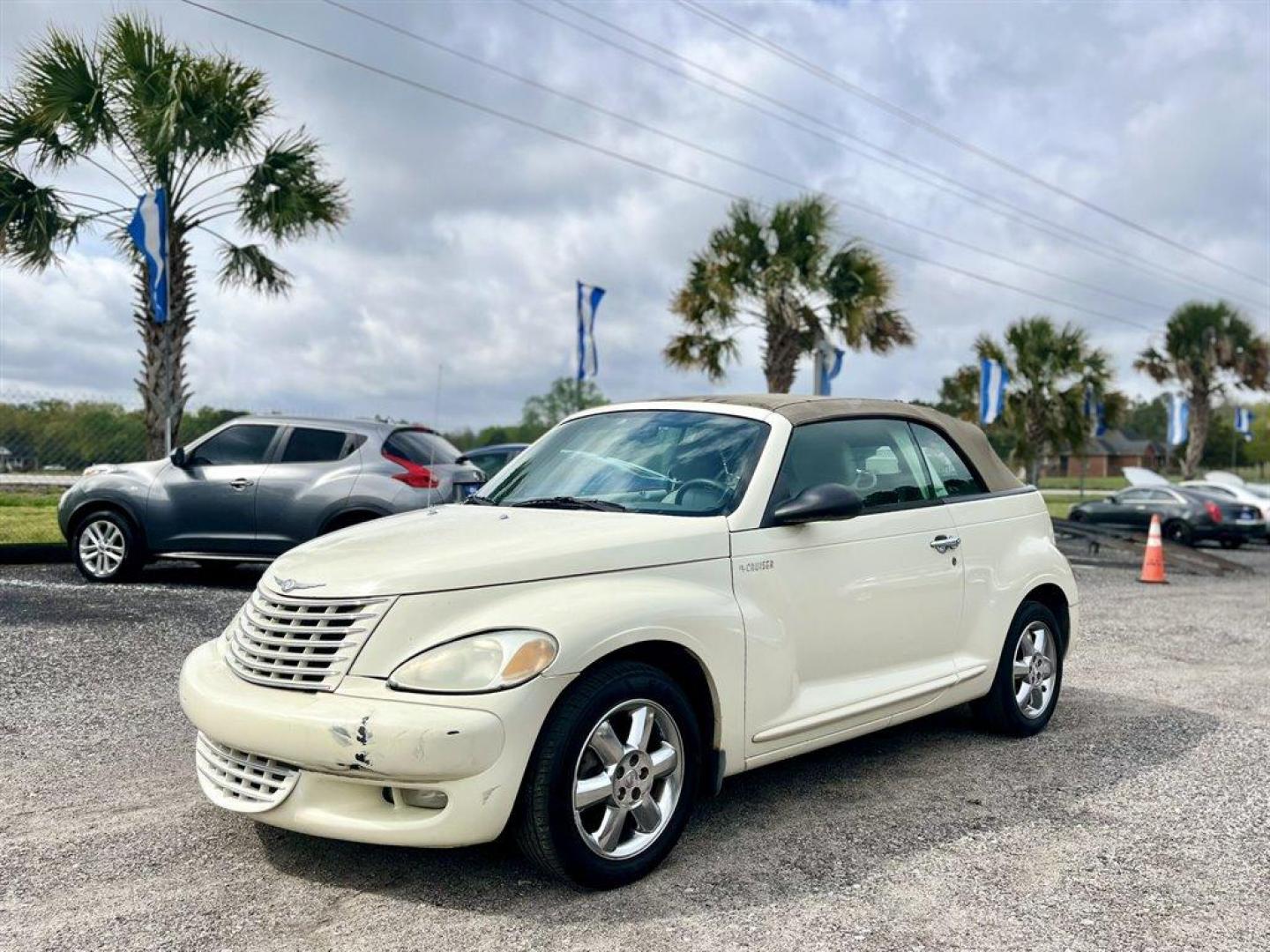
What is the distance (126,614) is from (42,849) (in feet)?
16.5

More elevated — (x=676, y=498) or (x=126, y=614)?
(x=676, y=498)

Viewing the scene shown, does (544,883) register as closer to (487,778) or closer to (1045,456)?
(487,778)

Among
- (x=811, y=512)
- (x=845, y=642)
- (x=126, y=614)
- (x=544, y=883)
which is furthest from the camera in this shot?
(x=126, y=614)

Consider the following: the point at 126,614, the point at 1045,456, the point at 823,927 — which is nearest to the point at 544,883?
the point at 823,927

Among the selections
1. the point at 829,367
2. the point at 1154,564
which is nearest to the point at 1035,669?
the point at 1154,564

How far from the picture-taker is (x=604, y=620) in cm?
349

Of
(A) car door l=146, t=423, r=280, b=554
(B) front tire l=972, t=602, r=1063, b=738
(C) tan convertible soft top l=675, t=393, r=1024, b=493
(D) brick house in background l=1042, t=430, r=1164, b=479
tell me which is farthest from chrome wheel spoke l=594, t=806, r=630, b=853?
(D) brick house in background l=1042, t=430, r=1164, b=479

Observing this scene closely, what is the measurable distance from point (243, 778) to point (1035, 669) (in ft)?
12.8

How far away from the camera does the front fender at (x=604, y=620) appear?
11.1 ft

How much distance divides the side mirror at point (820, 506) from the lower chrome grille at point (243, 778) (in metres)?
1.94

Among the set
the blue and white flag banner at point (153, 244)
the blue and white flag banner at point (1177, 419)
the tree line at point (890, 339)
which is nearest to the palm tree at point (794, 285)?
the tree line at point (890, 339)

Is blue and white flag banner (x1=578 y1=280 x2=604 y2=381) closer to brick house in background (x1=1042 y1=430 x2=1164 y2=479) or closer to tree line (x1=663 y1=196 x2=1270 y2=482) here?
tree line (x1=663 y1=196 x2=1270 y2=482)

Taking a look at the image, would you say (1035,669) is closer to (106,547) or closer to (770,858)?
(770,858)

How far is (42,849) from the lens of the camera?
12.7ft
